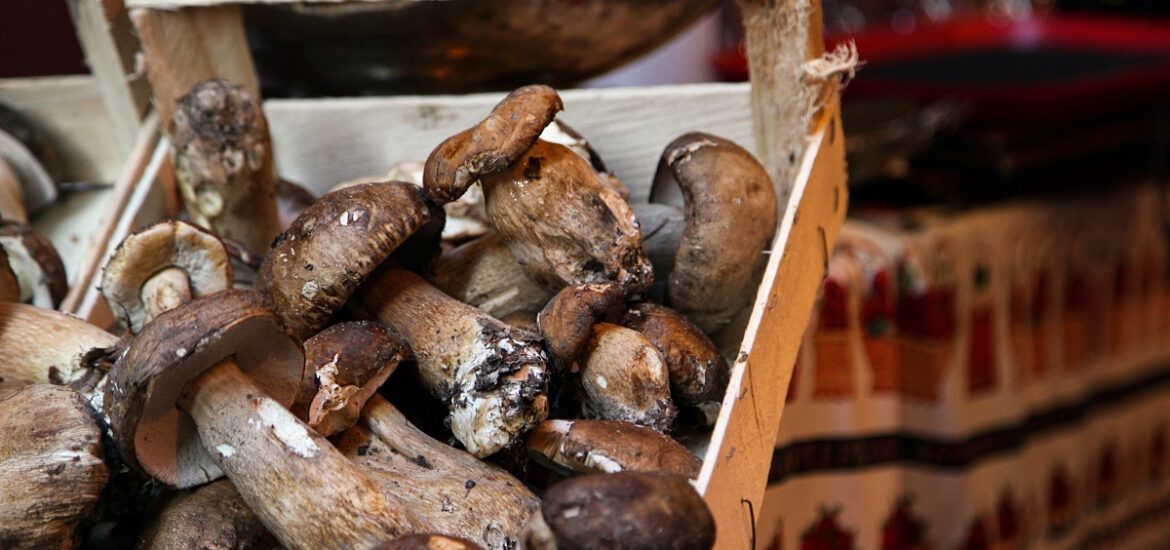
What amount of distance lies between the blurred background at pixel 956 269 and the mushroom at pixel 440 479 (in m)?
0.68

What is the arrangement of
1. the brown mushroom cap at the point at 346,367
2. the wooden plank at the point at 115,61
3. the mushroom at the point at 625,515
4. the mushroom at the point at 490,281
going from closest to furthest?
the mushroom at the point at 625,515
the brown mushroom cap at the point at 346,367
the mushroom at the point at 490,281
the wooden plank at the point at 115,61

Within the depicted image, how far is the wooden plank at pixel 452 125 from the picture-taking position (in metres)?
1.35

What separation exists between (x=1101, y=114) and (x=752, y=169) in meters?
1.68

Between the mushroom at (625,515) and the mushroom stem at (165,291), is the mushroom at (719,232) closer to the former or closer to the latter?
the mushroom at (625,515)

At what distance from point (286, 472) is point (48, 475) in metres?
0.19

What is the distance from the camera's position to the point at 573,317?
975 mm

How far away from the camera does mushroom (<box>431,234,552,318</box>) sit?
44.8 inches

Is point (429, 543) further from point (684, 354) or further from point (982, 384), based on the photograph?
point (982, 384)

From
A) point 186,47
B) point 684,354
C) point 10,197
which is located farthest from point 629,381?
point 10,197

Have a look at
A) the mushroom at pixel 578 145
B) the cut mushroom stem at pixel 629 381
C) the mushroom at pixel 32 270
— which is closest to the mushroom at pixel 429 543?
the cut mushroom stem at pixel 629 381

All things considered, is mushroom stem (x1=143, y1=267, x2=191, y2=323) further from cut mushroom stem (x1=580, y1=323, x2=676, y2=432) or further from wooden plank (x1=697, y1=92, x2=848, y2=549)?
wooden plank (x1=697, y1=92, x2=848, y2=549)

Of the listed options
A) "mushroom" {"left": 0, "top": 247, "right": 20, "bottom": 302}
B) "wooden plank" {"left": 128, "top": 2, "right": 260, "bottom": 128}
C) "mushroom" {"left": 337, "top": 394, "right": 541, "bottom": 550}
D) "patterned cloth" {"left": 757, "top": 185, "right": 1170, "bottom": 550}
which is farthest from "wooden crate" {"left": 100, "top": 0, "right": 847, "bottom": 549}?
"patterned cloth" {"left": 757, "top": 185, "right": 1170, "bottom": 550}

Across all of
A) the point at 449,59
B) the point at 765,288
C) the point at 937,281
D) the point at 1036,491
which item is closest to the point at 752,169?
the point at 765,288

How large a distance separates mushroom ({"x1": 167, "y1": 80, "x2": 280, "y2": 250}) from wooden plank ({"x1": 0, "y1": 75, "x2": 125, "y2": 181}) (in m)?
0.38
